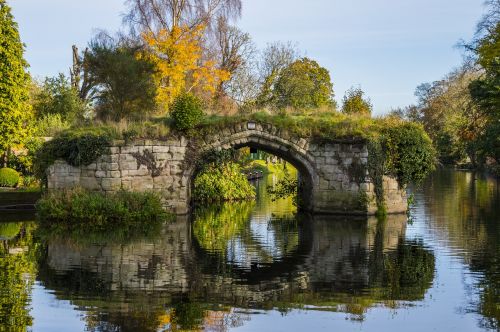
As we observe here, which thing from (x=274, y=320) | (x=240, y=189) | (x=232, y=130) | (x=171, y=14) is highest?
(x=171, y=14)

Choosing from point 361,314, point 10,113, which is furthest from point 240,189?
point 361,314

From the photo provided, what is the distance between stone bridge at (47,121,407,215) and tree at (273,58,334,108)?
22.3 meters

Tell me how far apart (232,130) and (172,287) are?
444 inches

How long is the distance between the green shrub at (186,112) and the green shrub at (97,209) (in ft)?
8.57

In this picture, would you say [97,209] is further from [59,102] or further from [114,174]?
[59,102]

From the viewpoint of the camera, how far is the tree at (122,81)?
30047mm

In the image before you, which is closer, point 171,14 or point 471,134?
point 171,14

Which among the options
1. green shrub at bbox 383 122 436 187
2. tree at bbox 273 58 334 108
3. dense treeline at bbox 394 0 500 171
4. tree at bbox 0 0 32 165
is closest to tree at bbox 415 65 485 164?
dense treeline at bbox 394 0 500 171

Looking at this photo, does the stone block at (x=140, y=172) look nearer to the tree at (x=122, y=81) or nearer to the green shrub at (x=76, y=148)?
the green shrub at (x=76, y=148)

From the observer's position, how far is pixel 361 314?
354 inches

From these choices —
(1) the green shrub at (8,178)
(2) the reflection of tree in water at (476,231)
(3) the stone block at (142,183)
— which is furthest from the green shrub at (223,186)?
(2) the reflection of tree in water at (476,231)

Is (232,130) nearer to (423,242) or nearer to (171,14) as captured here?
(423,242)

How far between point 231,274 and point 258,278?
22.6 inches

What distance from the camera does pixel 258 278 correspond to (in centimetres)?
1148
